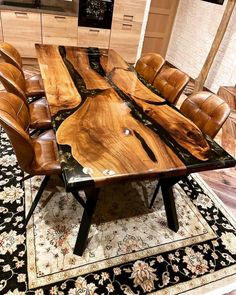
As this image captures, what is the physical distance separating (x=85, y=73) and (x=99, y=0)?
91.1 inches

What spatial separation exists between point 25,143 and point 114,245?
900 millimetres

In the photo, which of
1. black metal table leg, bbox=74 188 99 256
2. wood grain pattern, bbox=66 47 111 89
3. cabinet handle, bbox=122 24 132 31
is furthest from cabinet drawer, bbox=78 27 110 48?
black metal table leg, bbox=74 188 99 256

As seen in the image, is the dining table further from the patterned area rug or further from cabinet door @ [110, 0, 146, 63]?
cabinet door @ [110, 0, 146, 63]

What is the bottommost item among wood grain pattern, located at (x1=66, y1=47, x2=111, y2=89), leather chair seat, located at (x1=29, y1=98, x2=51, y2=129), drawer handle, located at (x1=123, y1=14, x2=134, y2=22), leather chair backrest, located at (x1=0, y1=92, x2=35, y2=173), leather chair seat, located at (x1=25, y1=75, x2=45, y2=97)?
leather chair seat, located at (x1=29, y1=98, x2=51, y2=129)

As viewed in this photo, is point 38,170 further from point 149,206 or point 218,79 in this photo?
point 218,79

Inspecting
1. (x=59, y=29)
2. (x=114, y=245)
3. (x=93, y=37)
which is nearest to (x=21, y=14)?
(x=59, y=29)

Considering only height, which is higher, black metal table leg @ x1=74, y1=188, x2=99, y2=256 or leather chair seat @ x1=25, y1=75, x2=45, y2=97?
leather chair seat @ x1=25, y1=75, x2=45, y2=97

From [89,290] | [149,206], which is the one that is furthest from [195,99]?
[89,290]

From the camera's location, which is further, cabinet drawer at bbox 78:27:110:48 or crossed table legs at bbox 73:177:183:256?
cabinet drawer at bbox 78:27:110:48

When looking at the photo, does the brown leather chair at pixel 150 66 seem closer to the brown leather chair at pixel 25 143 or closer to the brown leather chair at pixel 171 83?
the brown leather chair at pixel 171 83

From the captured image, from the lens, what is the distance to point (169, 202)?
1.72 m

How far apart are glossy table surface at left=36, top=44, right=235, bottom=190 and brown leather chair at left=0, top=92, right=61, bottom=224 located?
195 mm

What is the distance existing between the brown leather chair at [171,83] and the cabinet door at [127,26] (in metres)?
2.12

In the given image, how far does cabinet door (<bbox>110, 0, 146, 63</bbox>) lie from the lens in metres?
3.91
